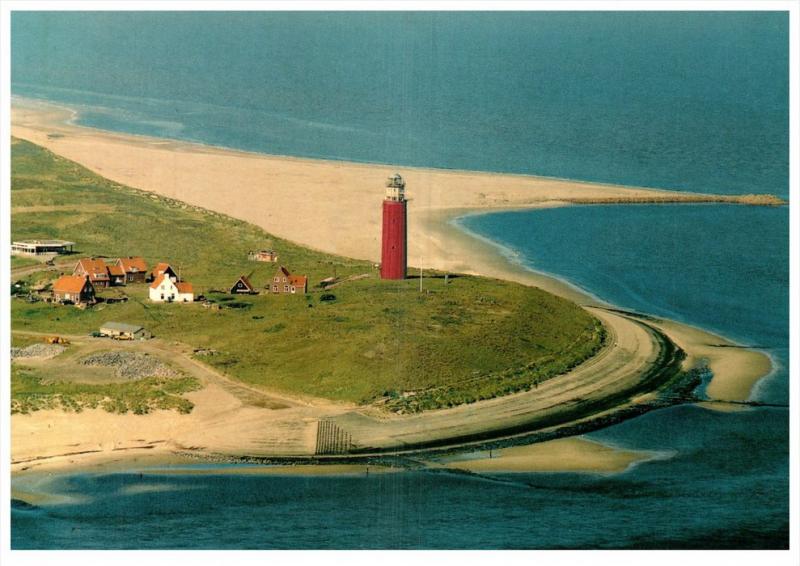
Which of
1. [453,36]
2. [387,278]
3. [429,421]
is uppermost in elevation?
[453,36]

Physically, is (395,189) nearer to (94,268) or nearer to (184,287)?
(184,287)

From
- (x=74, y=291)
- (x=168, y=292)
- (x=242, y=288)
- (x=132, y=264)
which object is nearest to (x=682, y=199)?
(x=242, y=288)

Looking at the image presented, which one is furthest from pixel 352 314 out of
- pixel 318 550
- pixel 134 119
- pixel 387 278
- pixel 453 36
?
pixel 453 36

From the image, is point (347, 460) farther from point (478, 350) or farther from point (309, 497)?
point (478, 350)

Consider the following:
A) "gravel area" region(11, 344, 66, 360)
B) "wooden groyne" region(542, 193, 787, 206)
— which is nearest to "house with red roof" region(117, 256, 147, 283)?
"gravel area" region(11, 344, 66, 360)

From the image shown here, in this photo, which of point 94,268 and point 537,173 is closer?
point 94,268

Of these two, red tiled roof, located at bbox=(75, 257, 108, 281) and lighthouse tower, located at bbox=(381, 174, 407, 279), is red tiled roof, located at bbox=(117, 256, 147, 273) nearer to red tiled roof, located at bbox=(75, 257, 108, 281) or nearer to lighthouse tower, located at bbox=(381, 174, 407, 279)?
red tiled roof, located at bbox=(75, 257, 108, 281)
